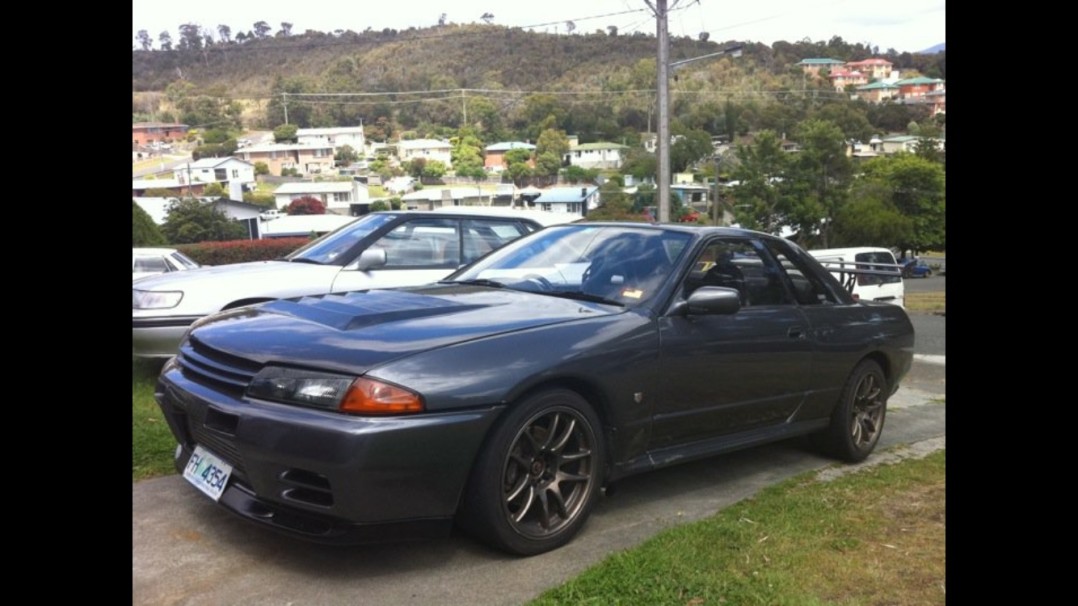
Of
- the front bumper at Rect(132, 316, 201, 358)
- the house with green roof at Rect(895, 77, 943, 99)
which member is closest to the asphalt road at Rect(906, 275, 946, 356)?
the front bumper at Rect(132, 316, 201, 358)

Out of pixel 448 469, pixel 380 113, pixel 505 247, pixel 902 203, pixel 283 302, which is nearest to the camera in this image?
pixel 448 469

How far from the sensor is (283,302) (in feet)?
13.1

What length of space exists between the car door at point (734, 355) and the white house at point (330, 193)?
7340 cm

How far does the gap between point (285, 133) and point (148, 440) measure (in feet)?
339

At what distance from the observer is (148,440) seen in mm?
4883

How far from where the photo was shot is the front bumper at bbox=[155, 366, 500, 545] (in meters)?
2.88

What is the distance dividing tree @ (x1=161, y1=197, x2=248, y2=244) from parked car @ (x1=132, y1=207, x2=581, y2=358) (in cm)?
4212

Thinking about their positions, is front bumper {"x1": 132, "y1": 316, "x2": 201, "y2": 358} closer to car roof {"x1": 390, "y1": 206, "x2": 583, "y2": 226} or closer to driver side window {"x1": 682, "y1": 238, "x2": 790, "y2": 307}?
car roof {"x1": 390, "y1": 206, "x2": 583, "y2": 226}

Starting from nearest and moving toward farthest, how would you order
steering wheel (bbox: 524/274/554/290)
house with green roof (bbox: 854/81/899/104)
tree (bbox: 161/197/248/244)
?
1. steering wheel (bbox: 524/274/554/290)
2. tree (bbox: 161/197/248/244)
3. house with green roof (bbox: 854/81/899/104)

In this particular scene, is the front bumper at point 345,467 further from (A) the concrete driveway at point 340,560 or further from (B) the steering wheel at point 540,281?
(B) the steering wheel at point 540,281

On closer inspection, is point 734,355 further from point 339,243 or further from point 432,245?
point 339,243
